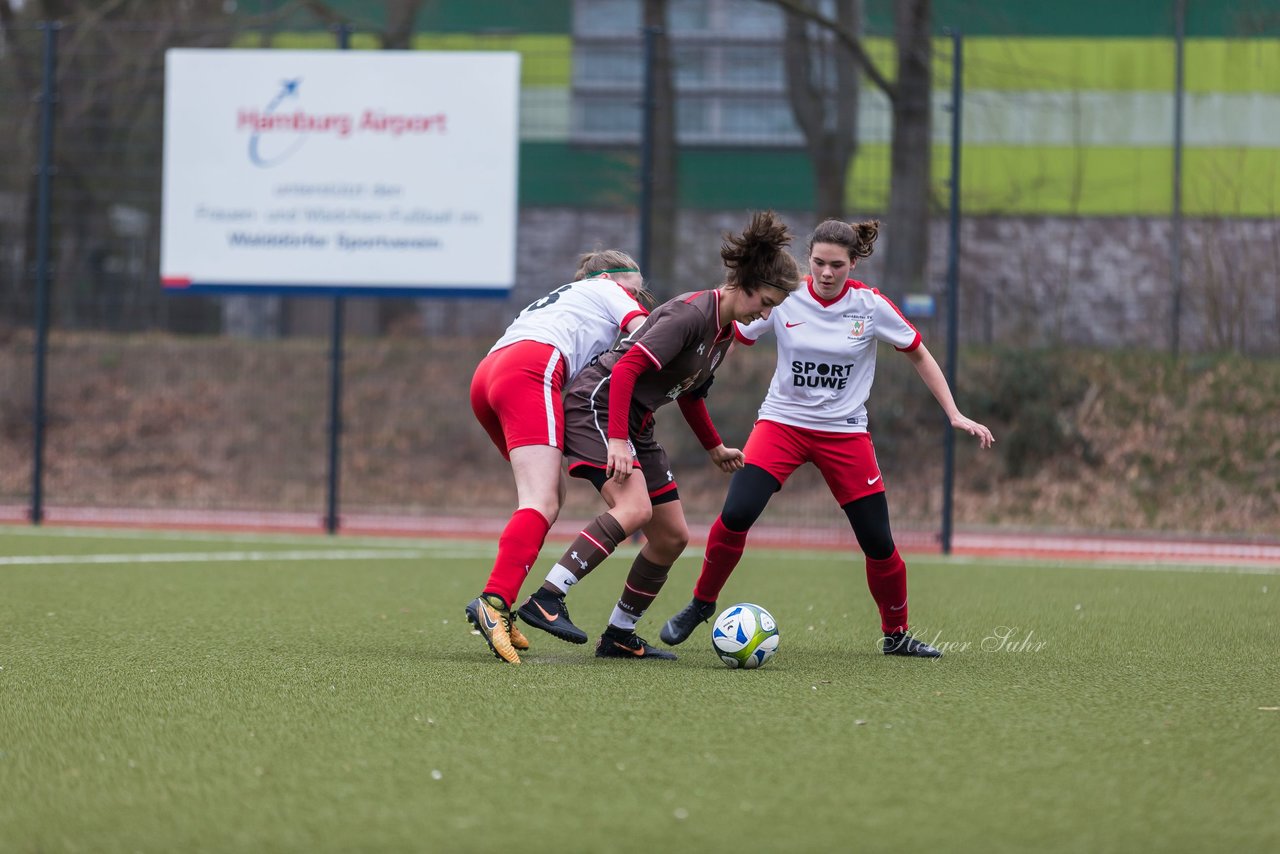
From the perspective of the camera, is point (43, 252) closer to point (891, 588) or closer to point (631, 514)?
point (631, 514)

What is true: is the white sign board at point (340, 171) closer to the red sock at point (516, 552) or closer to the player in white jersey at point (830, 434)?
the player in white jersey at point (830, 434)

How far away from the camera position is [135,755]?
12.6 feet

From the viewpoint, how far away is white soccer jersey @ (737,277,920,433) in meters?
5.96

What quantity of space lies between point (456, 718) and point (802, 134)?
27.4ft

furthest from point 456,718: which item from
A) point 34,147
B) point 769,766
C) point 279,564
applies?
point 34,147

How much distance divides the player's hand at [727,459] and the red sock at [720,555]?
0.22 meters

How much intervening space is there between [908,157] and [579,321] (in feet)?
21.3

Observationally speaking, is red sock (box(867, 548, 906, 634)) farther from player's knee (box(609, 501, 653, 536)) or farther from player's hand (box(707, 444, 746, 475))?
player's knee (box(609, 501, 653, 536))

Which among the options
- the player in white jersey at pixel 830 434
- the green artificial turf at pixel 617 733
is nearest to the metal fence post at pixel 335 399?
the green artificial turf at pixel 617 733

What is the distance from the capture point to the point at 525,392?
18.3ft

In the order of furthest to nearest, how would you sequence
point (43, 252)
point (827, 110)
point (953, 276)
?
point (43, 252), point (827, 110), point (953, 276)

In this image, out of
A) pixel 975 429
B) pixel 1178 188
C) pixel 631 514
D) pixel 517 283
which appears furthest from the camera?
pixel 1178 188

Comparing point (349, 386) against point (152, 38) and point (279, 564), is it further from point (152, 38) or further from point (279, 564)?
point (279, 564)

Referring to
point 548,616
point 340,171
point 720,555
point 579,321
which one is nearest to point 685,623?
point 720,555
